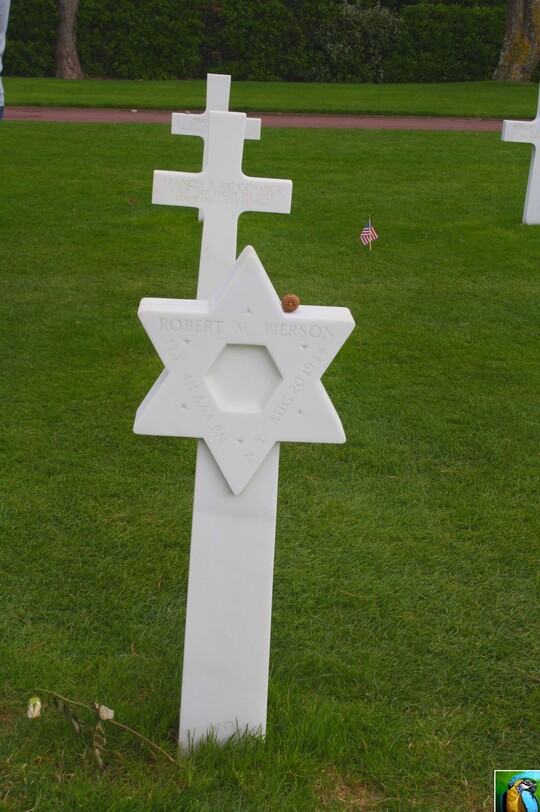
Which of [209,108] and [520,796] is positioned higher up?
[209,108]

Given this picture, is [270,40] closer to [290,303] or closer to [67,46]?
[67,46]

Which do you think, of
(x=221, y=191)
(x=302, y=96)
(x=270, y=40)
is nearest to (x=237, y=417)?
(x=221, y=191)

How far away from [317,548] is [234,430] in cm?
161

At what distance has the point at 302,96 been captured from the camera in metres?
21.7

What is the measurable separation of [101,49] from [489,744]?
83.8 ft

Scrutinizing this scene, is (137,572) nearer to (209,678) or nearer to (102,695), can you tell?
(102,695)

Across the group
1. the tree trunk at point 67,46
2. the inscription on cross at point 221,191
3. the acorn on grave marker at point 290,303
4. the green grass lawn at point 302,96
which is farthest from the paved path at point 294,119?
the acorn on grave marker at point 290,303

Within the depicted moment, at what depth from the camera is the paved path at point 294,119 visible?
55.9 ft

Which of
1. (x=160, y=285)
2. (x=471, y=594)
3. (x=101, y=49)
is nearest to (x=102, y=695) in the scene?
(x=471, y=594)

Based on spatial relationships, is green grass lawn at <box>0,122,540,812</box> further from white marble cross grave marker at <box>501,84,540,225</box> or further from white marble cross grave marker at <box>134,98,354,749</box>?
white marble cross grave marker at <box>501,84,540,225</box>

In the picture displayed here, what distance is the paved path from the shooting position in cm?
1703

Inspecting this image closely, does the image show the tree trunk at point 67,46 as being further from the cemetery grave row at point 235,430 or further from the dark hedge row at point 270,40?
the cemetery grave row at point 235,430

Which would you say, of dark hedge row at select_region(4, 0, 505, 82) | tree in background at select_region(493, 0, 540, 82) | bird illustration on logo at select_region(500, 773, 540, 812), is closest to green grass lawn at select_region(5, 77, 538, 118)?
tree in background at select_region(493, 0, 540, 82)

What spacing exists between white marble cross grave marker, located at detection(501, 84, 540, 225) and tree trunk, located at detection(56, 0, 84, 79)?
1768 centimetres
